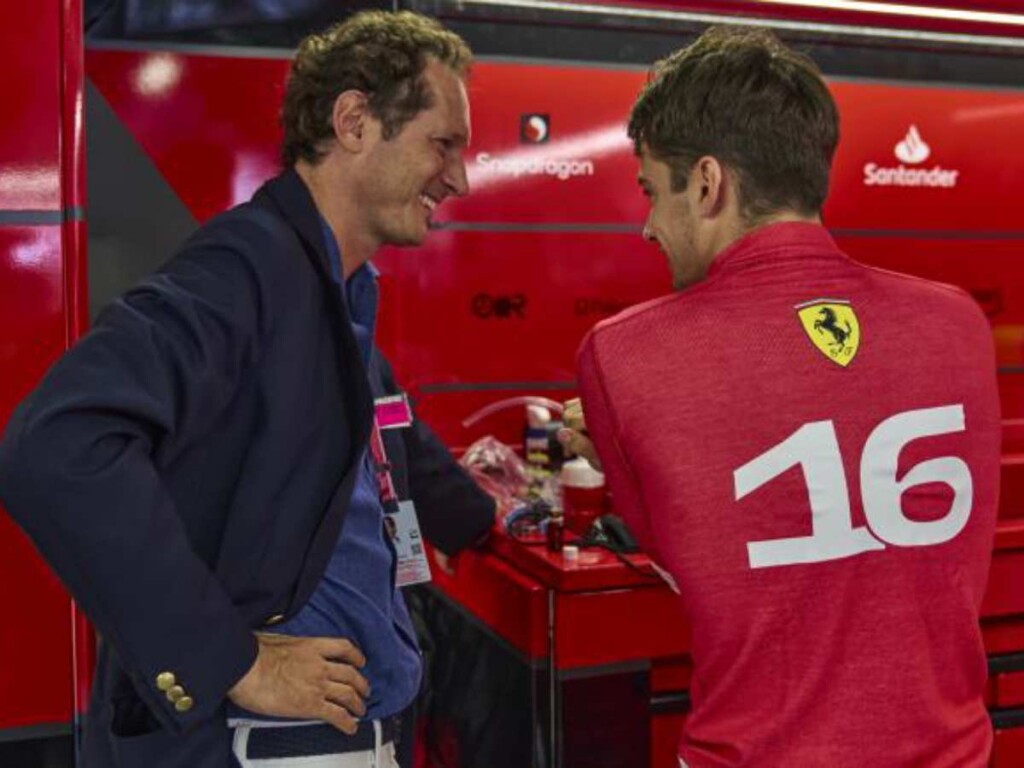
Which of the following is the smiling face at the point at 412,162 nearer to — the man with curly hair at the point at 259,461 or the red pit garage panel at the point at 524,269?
the man with curly hair at the point at 259,461

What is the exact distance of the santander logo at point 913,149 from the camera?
349 centimetres

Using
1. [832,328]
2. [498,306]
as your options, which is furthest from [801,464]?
[498,306]

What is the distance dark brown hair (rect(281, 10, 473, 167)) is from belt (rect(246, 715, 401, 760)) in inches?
27.9

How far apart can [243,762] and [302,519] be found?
0.29 metres

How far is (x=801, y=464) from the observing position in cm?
104

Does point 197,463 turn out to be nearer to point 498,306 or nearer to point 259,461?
point 259,461

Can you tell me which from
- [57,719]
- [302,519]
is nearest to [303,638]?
[302,519]

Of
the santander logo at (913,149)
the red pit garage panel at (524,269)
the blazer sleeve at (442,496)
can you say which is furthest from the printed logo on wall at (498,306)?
the santander logo at (913,149)

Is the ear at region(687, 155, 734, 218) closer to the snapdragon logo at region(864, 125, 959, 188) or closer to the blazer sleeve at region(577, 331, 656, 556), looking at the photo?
the blazer sleeve at region(577, 331, 656, 556)

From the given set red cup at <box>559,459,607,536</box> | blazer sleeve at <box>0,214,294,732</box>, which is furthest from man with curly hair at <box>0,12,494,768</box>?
red cup at <box>559,459,607,536</box>

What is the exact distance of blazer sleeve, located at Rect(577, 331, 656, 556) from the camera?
44.1 inches

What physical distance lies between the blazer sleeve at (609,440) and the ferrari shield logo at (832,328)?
201 millimetres

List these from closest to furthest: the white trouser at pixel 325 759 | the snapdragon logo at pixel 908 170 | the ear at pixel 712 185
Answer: the ear at pixel 712 185 → the white trouser at pixel 325 759 → the snapdragon logo at pixel 908 170

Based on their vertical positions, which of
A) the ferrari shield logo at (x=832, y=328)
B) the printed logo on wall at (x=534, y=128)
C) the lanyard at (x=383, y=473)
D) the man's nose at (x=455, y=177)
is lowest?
the lanyard at (x=383, y=473)
